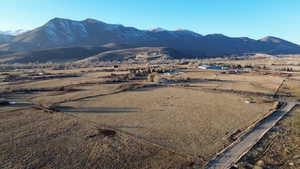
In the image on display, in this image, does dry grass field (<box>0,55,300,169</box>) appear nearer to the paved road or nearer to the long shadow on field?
the long shadow on field

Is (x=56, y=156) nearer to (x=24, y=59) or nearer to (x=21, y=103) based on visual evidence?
(x=21, y=103)

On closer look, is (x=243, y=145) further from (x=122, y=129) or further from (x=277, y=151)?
(x=122, y=129)

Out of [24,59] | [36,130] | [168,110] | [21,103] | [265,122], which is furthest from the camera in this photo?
[24,59]

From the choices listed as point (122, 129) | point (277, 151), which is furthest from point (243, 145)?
point (122, 129)

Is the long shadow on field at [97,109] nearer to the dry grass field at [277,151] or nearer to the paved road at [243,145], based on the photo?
the paved road at [243,145]

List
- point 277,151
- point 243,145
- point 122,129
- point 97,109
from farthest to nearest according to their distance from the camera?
point 97,109, point 122,129, point 243,145, point 277,151

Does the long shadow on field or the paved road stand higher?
the long shadow on field

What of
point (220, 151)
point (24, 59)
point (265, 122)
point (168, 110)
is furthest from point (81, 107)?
point (24, 59)

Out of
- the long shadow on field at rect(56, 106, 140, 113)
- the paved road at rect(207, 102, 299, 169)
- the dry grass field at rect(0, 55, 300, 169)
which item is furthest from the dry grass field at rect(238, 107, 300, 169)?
the long shadow on field at rect(56, 106, 140, 113)
